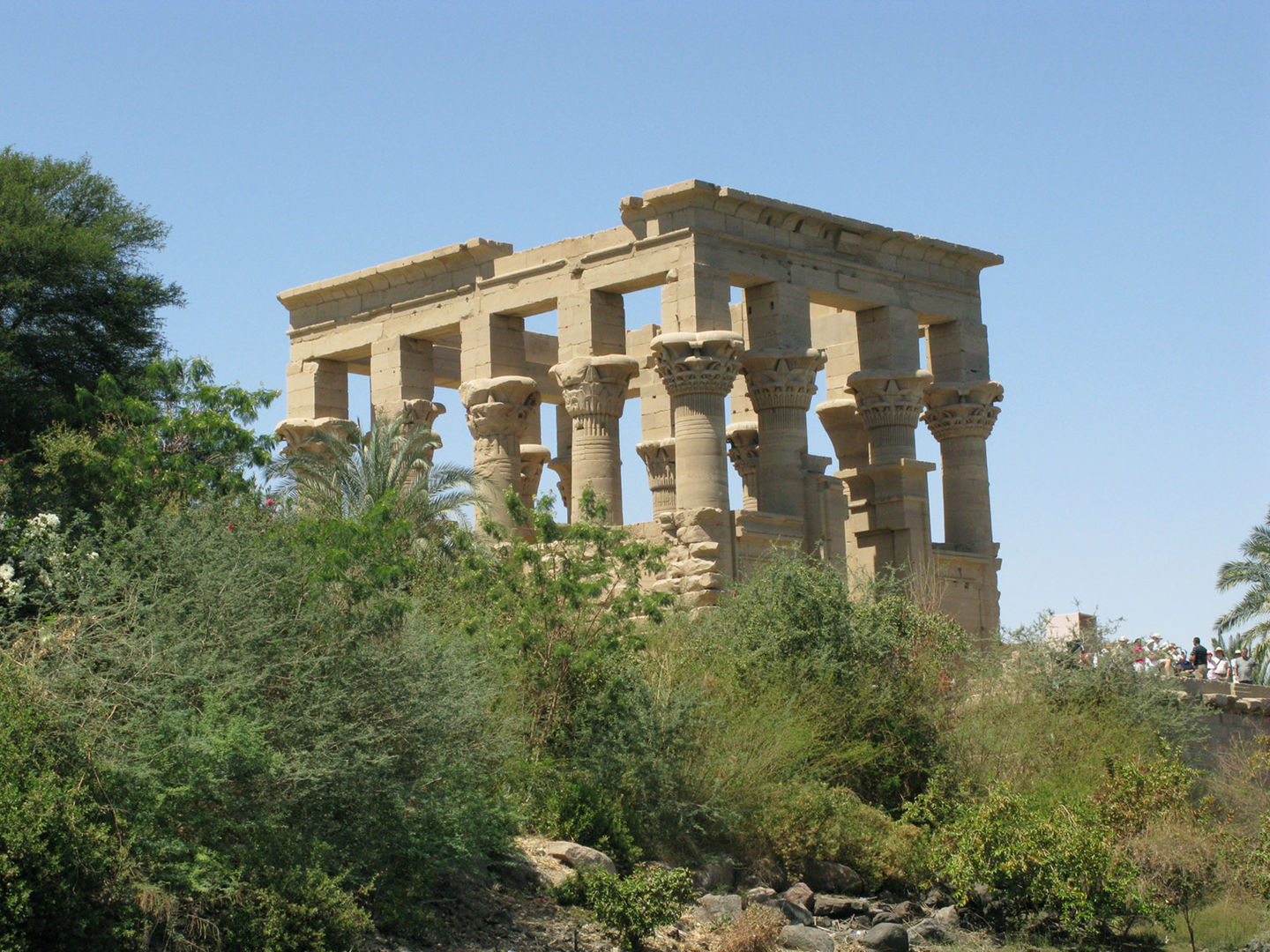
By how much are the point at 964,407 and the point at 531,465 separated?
338 inches

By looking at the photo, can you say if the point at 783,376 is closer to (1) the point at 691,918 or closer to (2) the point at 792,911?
(2) the point at 792,911

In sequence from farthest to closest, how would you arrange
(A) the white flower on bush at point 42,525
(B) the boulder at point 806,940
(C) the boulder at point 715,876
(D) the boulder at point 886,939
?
1. (C) the boulder at point 715,876
2. (D) the boulder at point 886,939
3. (B) the boulder at point 806,940
4. (A) the white flower on bush at point 42,525

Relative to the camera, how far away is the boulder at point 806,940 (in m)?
18.5

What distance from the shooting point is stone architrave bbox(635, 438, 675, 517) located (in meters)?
34.4

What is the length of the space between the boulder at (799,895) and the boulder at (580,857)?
89.6 inches

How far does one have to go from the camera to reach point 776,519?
94.4 feet

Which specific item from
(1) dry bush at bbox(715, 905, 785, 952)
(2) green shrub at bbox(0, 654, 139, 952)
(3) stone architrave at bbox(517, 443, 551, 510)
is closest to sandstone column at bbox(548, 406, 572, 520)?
(3) stone architrave at bbox(517, 443, 551, 510)

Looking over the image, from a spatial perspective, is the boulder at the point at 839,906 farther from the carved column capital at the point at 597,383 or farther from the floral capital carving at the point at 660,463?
the floral capital carving at the point at 660,463

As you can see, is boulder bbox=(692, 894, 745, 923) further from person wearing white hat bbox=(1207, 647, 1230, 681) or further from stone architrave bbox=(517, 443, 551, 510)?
stone architrave bbox=(517, 443, 551, 510)

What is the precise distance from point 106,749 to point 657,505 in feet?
68.2

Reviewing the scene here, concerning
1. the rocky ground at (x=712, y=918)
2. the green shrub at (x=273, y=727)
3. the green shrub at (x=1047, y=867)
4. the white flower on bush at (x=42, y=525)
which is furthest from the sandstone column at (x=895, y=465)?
the white flower on bush at (x=42, y=525)

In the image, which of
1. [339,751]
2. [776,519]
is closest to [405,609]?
[339,751]

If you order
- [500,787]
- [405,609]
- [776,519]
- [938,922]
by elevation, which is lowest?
[938,922]

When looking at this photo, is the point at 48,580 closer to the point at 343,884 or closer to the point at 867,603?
the point at 343,884
